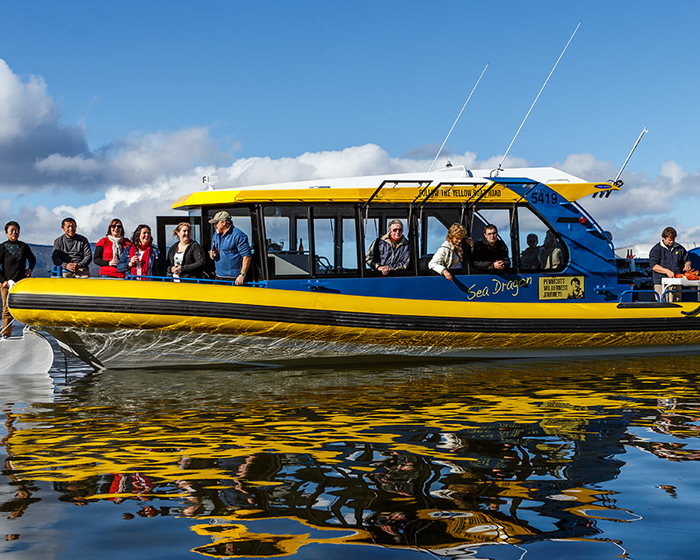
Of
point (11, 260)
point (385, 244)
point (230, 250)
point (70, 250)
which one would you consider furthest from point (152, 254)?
point (385, 244)

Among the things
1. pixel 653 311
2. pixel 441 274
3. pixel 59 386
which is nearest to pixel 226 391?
pixel 59 386

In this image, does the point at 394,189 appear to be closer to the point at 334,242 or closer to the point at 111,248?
the point at 334,242

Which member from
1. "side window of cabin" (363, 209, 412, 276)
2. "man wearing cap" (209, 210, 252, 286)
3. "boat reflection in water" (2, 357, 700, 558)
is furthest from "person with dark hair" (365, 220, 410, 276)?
"boat reflection in water" (2, 357, 700, 558)

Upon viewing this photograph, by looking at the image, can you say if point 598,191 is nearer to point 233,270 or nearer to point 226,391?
point 233,270

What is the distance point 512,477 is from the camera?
371 centimetres

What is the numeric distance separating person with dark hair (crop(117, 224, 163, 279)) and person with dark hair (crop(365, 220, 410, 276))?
243 cm

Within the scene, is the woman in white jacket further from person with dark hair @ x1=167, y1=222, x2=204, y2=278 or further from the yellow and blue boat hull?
person with dark hair @ x1=167, y1=222, x2=204, y2=278

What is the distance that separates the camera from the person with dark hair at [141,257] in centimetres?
848

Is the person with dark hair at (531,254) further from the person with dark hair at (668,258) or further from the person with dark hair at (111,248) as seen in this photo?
the person with dark hair at (111,248)

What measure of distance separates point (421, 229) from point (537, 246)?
5.16 ft

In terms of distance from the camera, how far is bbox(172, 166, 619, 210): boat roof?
28.4 ft

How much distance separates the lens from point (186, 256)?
27.8ft

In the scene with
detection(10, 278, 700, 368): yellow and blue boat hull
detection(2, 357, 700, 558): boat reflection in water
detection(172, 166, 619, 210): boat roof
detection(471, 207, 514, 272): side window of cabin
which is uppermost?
detection(172, 166, 619, 210): boat roof

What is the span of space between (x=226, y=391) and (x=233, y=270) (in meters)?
2.04
